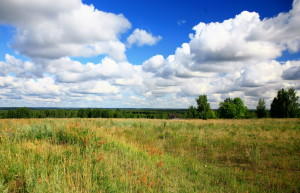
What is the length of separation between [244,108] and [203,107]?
12579mm

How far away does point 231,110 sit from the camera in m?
54.3

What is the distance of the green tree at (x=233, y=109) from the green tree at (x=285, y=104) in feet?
26.4

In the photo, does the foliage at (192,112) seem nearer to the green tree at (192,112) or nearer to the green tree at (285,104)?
the green tree at (192,112)

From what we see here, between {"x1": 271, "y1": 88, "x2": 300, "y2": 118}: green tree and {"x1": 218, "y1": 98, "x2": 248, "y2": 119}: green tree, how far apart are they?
805 centimetres

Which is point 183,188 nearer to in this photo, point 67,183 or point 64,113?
point 67,183

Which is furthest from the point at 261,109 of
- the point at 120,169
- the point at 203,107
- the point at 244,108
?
the point at 120,169

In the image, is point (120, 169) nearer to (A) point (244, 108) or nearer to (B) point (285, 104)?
(B) point (285, 104)

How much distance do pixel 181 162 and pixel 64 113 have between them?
6995cm

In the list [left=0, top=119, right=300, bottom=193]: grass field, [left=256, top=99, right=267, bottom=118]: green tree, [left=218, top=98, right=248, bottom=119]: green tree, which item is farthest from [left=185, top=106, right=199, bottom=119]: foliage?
[left=0, top=119, right=300, bottom=193]: grass field

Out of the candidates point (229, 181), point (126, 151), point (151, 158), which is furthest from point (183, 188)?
point (126, 151)

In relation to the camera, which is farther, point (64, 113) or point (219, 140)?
point (64, 113)

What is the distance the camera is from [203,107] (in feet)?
178

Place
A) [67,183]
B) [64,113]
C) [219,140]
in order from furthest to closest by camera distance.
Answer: [64,113] < [219,140] < [67,183]

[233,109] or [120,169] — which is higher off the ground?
[233,109]
